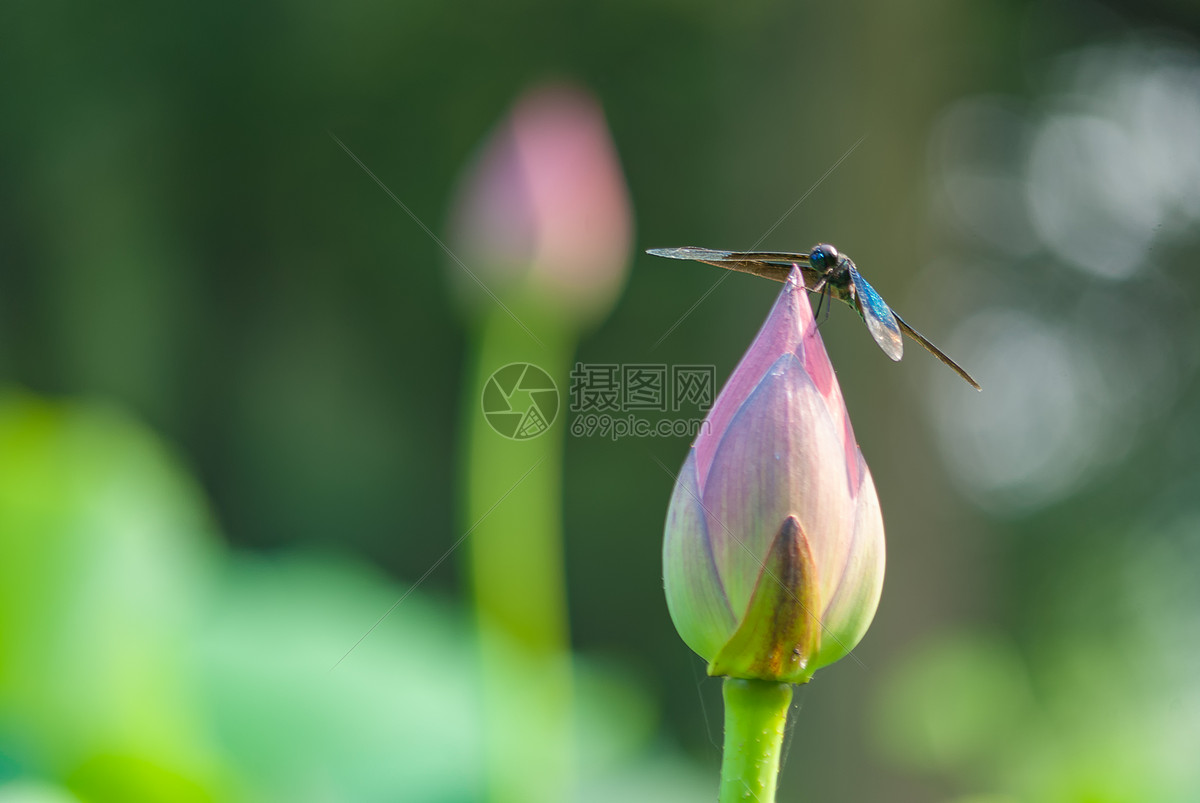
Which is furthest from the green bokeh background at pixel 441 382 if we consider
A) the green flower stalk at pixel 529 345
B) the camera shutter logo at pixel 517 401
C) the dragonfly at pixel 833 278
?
the dragonfly at pixel 833 278

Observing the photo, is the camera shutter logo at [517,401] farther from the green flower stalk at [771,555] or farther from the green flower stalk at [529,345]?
the green flower stalk at [771,555]

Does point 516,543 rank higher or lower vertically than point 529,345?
lower

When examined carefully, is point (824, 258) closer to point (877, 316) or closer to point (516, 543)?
point (877, 316)

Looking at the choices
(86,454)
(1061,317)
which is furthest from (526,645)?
(1061,317)

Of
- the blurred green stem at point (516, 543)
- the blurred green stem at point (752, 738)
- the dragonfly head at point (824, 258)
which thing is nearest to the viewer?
the blurred green stem at point (752, 738)

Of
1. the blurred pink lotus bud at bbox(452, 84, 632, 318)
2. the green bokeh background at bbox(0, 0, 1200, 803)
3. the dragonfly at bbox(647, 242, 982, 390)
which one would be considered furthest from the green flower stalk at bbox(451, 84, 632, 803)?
the dragonfly at bbox(647, 242, 982, 390)

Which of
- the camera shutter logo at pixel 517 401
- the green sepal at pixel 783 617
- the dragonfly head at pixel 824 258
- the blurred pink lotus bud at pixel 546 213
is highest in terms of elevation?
the blurred pink lotus bud at pixel 546 213

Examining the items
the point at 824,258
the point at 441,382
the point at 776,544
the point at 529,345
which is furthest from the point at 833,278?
the point at 441,382

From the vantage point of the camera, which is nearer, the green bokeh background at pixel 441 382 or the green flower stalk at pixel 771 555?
the green flower stalk at pixel 771 555
